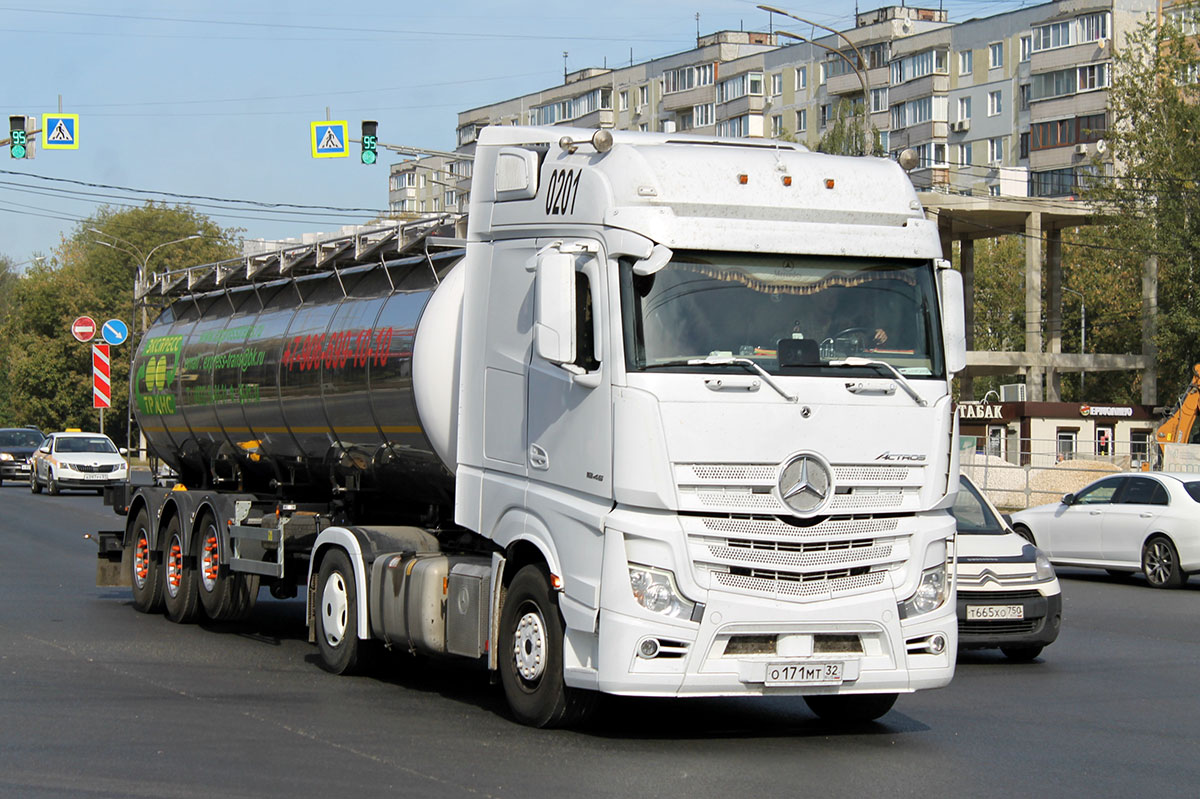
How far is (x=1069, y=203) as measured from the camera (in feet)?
218

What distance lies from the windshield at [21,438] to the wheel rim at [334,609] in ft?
132

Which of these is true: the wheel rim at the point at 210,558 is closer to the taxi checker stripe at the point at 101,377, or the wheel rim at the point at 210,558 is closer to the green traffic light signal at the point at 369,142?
the green traffic light signal at the point at 369,142

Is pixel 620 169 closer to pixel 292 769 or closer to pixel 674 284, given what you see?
pixel 674 284

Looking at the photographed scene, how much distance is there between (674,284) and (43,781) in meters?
4.08

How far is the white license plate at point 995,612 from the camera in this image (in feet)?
43.7

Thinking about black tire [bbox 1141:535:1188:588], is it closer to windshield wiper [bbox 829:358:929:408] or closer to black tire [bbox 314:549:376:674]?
black tire [bbox 314:549:376:674]

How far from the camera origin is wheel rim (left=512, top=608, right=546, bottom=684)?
944cm

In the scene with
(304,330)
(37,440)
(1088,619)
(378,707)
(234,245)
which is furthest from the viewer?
(234,245)

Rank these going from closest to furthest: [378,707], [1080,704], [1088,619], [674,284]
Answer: [674,284] < [378,707] < [1080,704] < [1088,619]

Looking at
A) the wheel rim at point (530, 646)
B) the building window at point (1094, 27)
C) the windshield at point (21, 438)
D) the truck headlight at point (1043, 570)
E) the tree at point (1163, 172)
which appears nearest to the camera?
the wheel rim at point (530, 646)

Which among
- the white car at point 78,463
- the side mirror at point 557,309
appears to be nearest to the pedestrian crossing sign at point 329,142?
the white car at point 78,463

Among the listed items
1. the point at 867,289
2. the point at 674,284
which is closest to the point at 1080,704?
the point at 867,289

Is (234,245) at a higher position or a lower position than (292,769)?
higher

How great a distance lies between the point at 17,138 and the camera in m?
32.4
